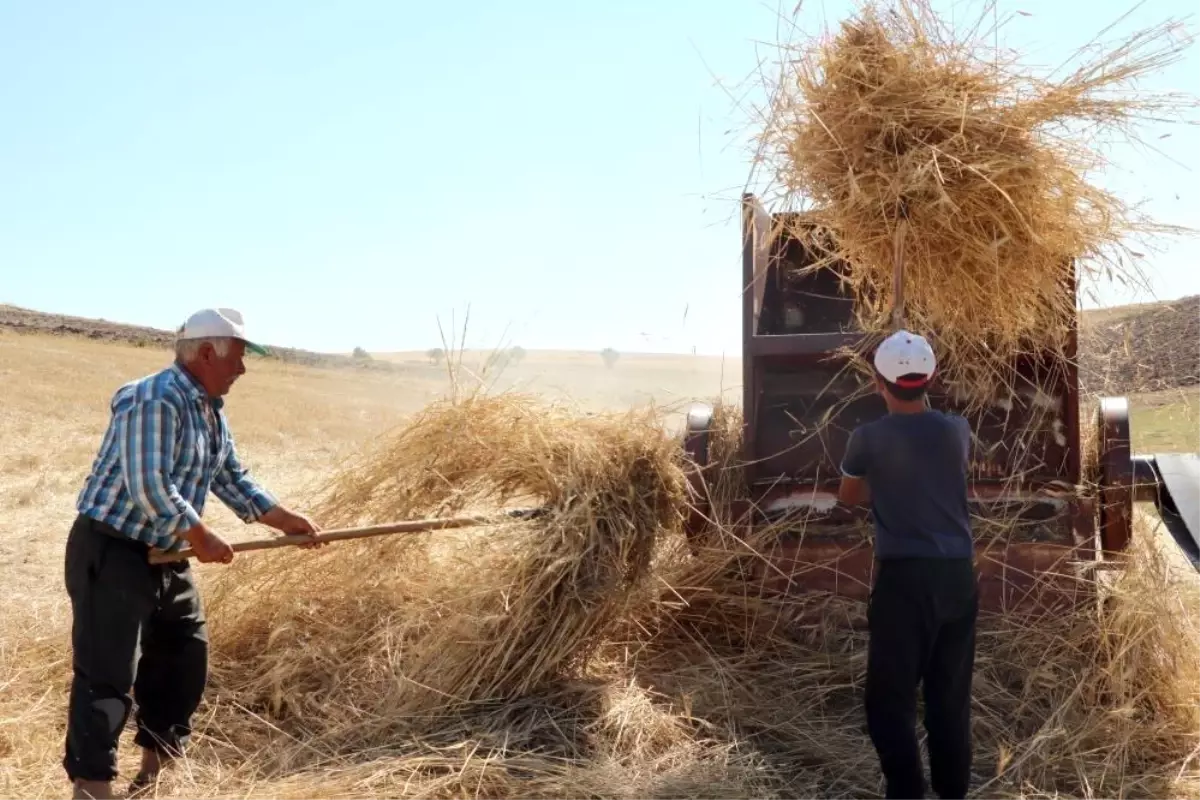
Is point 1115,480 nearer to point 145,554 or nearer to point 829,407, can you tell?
point 829,407

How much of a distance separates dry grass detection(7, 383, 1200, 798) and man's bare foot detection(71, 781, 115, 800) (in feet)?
0.69

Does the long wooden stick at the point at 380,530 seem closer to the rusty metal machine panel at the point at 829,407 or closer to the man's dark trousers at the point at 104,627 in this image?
the man's dark trousers at the point at 104,627

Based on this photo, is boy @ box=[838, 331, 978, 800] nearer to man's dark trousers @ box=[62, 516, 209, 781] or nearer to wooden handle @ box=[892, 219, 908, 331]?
wooden handle @ box=[892, 219, 908, 331]

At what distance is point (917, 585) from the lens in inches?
120

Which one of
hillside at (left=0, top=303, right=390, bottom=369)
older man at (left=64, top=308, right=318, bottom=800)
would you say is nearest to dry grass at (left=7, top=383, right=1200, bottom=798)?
older man at (left=64, top=308, right=318, bottom=800)

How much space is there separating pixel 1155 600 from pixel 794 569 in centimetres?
124

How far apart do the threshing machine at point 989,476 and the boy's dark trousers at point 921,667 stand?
1.14 meters

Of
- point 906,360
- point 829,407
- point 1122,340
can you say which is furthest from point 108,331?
point 906,360

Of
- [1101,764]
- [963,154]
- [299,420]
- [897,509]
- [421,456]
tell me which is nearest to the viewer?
[897,509]

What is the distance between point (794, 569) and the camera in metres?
4.33

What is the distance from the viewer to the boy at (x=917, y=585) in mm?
3049

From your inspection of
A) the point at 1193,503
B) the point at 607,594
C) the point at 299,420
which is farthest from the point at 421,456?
the point at 299,420

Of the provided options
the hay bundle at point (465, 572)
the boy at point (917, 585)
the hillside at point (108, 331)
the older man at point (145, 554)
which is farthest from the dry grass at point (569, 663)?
the hillside at point (108, 331)

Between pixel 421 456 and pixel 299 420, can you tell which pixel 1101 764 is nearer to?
pixel 421 456
